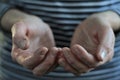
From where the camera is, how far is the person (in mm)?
520

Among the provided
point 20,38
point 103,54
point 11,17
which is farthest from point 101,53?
point 11,17

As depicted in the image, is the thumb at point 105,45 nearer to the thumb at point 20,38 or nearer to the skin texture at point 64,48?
the skin texture at point 64,48

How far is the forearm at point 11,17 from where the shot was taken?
2.09ft

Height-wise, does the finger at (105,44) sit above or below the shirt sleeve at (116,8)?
below

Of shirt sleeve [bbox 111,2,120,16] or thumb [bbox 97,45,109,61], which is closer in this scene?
thumb [bbox 97,45,109,61]

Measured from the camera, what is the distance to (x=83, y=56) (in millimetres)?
498

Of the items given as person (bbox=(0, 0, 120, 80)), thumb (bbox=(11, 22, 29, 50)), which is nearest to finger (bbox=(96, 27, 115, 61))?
person (bbox=(0, 0, 120, 80))

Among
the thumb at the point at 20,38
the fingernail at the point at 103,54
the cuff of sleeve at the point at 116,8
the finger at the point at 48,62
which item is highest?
the cuff of sleeve at the point at 116,8

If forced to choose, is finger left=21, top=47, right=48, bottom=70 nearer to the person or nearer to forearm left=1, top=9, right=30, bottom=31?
the person

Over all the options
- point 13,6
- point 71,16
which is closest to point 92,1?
point 71,16

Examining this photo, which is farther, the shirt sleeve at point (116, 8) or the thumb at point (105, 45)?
the shirt sleeve at point (116, 8)

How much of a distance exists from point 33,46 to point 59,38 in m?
0.09

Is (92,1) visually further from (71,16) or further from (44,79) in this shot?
(44,79)

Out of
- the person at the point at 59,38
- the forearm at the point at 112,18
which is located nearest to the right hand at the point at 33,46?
the person at the point at 59,38
